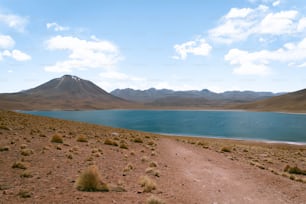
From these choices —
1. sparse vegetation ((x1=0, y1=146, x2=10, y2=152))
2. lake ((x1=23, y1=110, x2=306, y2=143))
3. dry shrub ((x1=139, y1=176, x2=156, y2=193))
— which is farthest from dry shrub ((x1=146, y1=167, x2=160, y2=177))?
lake ((x1=23, y1=110, x2=306, y2=143))

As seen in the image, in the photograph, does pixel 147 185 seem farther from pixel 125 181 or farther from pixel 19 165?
pixel 19 165

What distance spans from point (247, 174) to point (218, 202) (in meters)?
5.19

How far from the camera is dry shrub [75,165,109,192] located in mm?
7672

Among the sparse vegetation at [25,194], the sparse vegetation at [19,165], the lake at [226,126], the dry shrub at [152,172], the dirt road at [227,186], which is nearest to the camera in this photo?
the sparse vegetation at [25,194]

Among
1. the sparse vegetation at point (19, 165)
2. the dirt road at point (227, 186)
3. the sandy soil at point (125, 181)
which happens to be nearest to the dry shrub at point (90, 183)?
the sandy soil at point (125, 181)

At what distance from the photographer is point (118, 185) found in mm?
8445

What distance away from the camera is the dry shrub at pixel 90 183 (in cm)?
767

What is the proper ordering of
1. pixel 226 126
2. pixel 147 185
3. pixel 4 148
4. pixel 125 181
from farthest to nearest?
pixel 226 126
pixel 4 148
pixel 125 181
pixel 147 185

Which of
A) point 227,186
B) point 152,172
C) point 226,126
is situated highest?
point 152,172

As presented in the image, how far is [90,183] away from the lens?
7.78 metres

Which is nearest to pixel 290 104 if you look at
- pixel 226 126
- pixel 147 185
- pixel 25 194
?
pixel 226 126

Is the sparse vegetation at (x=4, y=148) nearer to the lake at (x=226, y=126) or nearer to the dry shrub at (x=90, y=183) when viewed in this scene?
the dry shrub at (x=90, y=183)

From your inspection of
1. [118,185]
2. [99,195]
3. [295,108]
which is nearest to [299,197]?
[118,185]

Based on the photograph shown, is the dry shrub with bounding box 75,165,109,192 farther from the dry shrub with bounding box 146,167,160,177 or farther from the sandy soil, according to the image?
the dry shrub with bounding box 146,167,160,177
